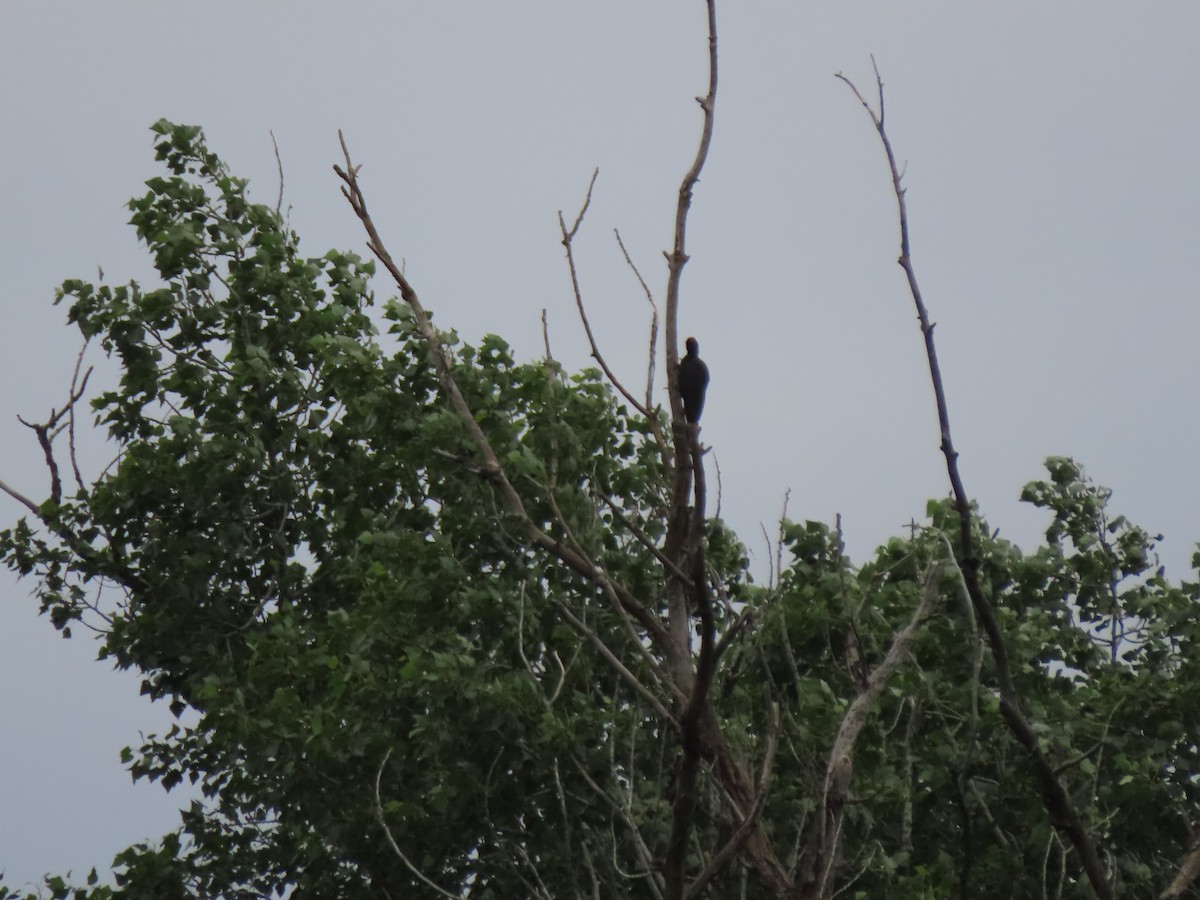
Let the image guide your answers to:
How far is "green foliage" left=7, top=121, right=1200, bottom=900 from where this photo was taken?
320 inches

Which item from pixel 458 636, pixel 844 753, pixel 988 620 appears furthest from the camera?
pixel 458 636

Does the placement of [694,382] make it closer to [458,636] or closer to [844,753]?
[458,636]

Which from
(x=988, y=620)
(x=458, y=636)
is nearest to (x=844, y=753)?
(x=988, y=620)

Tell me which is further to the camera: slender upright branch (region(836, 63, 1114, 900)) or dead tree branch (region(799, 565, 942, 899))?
dead tree branch (region(799, 565, 942, 899))

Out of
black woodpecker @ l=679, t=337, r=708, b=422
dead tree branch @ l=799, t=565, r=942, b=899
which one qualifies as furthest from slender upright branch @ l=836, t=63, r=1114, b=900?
black woodpecker @ l=679, t=337, r=708, b=422

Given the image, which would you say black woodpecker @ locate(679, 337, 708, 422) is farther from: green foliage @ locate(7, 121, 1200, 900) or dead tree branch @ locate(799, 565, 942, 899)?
dead tree branch @ locate(799, 565, 942, 899)

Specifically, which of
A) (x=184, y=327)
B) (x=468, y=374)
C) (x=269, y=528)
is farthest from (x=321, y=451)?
(x=468, y=374)

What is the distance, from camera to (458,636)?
334 inches

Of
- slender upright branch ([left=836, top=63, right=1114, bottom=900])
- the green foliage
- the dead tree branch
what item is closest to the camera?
slender upright branch ([left=836, top=63, right=1114, bottom=900])

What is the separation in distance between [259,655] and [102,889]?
1.95 m

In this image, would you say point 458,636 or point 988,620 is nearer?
point 988,620

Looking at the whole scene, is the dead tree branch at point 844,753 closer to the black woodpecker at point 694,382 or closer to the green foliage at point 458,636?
the green foliage at point 458,636

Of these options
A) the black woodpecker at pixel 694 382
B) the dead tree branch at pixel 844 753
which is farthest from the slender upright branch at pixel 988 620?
the black woodpecker at pixel 694 382

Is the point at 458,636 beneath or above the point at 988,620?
above
